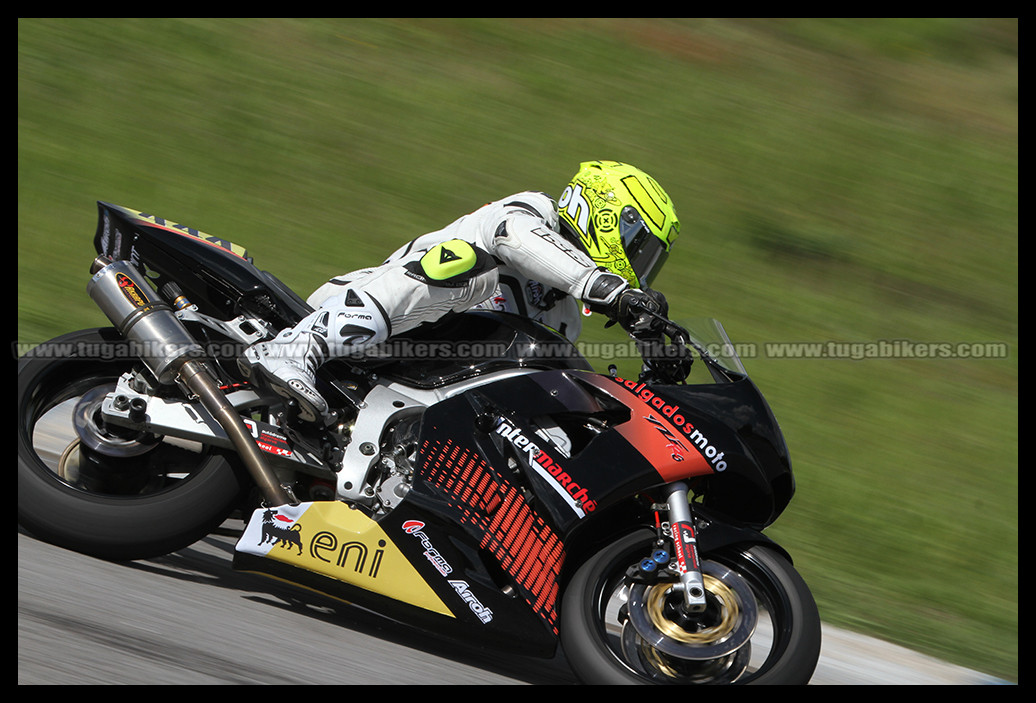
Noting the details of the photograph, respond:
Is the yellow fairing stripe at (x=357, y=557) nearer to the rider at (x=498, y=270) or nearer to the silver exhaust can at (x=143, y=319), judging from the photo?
the rider at (x=498, y=270)

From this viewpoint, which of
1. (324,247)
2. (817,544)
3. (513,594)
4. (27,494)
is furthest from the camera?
(324,247)

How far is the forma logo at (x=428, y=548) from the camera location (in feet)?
11.9

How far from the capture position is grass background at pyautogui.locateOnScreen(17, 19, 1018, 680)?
6141 mm

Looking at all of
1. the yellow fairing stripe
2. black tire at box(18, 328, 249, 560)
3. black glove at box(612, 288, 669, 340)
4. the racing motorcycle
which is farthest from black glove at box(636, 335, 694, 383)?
black tire at box(18, 328, 249, 560)

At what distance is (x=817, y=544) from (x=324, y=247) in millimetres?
3614

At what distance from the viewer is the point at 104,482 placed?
13.5 ft

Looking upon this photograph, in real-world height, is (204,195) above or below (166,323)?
below

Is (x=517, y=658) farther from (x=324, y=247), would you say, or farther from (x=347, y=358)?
(x=324, y=247)

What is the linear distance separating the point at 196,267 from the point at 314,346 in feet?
2.52

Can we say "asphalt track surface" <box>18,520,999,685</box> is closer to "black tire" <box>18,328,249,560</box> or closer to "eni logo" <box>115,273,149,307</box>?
"black tire" <box>18,328,249,560</box>

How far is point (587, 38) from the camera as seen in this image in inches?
355

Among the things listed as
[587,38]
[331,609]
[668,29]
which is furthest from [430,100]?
[331,609]

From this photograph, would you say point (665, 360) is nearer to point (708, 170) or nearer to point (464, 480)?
point (464, 480)

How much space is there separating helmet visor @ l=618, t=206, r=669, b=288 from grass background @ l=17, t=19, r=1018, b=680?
1.84 m
